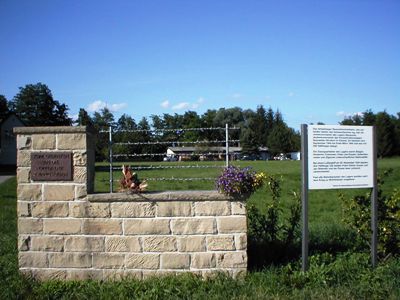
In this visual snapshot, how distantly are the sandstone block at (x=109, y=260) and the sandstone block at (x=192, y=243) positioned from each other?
80cm

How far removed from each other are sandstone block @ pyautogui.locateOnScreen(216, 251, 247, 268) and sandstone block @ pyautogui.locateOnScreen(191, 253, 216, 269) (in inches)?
3.1

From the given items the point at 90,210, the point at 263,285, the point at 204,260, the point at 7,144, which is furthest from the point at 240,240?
the point at 7,144

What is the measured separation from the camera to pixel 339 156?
5.90 meters

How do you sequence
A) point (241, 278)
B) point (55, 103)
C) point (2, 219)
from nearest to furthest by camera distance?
point (241, 278)
point (2, 219)
point (55, 103)

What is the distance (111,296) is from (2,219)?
680cm

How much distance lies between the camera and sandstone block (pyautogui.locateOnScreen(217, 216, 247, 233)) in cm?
569

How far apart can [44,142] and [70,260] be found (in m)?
1.62

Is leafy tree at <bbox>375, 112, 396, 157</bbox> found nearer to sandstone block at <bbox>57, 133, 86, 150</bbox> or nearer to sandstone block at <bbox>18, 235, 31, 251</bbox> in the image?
sandstone block at <bbox>57, 133, 86, 150</bbox>

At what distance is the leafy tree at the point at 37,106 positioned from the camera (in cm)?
7406

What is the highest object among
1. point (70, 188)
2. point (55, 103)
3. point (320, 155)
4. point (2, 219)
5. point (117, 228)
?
point (55, 103)

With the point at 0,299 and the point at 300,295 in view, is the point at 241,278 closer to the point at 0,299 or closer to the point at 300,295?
the point at 300,295

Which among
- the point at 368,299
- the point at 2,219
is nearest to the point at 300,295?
the point at 368,299

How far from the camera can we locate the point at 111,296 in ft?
16.7

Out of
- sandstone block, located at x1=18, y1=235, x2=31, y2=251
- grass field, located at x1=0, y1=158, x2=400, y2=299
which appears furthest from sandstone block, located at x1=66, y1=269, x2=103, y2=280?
sandstone block, located at x1=18, y1=235, x2=31, y2=251
